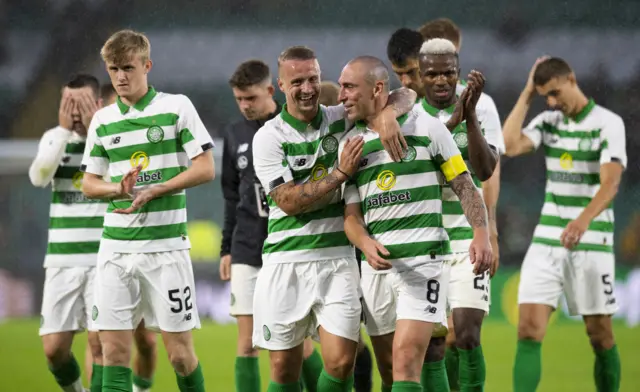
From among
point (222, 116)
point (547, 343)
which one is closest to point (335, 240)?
point (547, 343)

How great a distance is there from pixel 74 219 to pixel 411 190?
8.02 feet

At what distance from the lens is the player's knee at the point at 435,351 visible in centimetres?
516

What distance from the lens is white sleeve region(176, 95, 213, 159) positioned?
505cm

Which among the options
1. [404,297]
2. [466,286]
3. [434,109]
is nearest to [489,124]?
[434,109]

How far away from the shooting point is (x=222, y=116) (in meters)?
12.6

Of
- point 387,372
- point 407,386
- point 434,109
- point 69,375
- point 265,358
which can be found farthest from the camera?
point 265,358

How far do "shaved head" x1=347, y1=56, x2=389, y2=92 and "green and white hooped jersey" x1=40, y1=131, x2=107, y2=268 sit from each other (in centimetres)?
222

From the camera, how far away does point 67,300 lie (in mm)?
6055

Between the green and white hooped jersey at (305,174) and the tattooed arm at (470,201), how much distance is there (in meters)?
0.53

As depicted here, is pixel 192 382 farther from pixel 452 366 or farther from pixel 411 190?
pixel 452 366

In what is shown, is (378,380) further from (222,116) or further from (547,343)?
(222,116)

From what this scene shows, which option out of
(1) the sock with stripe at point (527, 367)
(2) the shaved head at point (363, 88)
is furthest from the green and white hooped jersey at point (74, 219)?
(1) the sock with stripe at point (527, 367)

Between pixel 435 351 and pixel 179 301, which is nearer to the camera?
pixel 179 301

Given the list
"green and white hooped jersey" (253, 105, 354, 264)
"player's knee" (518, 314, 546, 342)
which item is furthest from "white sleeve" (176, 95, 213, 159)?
"player's knee" (518, 314, 546, 342)
